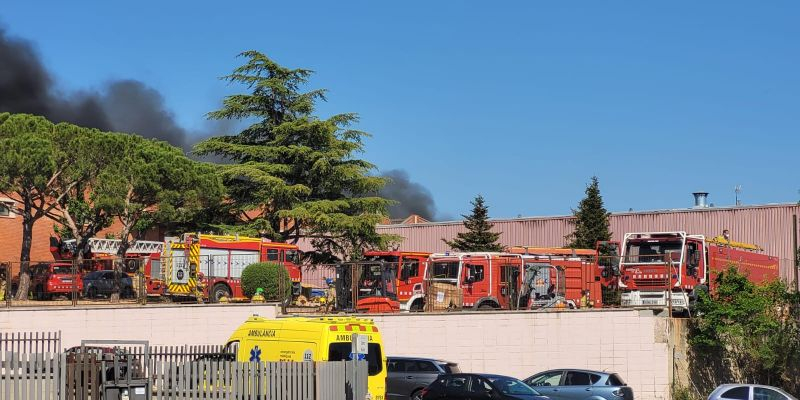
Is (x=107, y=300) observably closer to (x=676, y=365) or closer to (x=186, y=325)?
(x=186, y=325)

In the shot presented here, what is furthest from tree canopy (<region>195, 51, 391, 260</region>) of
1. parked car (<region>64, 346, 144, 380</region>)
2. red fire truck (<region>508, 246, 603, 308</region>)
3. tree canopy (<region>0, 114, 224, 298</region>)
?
parked car (<region>64, 346, 144, 380</region>)

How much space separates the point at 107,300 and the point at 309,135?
57.8 feet

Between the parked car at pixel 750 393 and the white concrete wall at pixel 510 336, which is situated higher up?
the white concrete wall at pixel 510 336

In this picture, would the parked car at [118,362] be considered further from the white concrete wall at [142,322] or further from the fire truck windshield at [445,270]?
the fire truck windshield at [445,270]

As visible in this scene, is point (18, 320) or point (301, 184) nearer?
point (18, 320)

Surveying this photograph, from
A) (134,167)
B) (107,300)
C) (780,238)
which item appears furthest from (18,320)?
(780,238)

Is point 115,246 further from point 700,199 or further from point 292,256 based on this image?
point 700,199

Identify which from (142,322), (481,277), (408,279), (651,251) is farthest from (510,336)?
(142,322)

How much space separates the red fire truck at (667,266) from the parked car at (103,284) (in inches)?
618

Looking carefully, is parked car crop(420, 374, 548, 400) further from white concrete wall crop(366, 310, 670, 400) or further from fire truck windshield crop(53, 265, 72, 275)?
fire truck windshield crop(53, 265, 72, 275)

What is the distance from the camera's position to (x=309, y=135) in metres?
51.8


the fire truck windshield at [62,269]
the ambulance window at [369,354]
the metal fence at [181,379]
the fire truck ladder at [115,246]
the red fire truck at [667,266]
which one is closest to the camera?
the metal fence at [181,379]

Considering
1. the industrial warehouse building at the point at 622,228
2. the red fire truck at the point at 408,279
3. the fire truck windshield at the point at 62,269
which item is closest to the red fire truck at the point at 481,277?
the red fire truck at the point at 408,279

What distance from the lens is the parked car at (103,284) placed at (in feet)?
119
